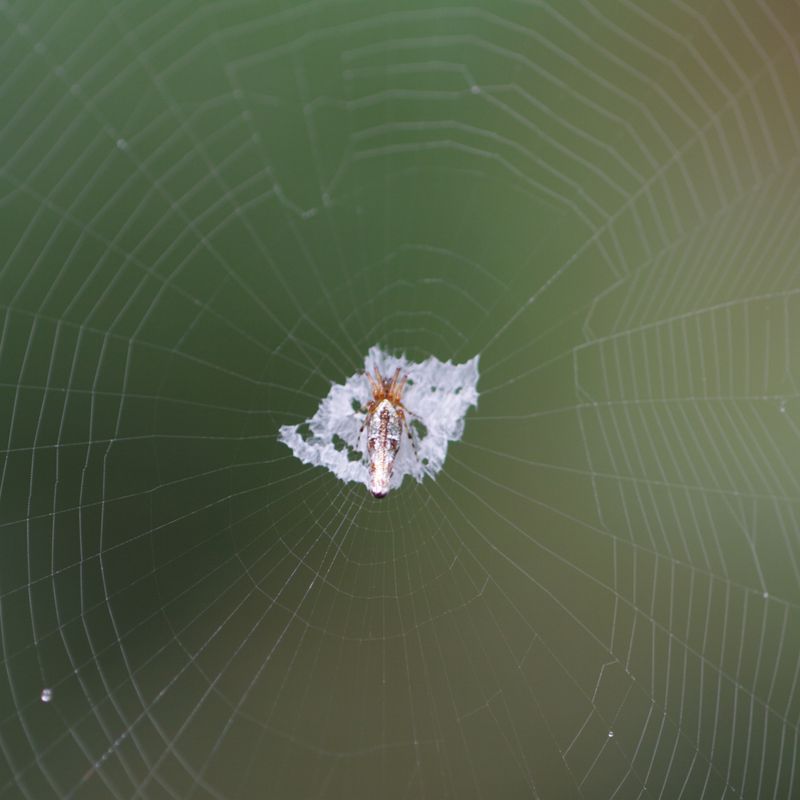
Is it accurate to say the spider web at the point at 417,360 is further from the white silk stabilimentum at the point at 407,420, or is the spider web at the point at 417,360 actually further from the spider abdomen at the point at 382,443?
the spider abdomen at the point at 382,443

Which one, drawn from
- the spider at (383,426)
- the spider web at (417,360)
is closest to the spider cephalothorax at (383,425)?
the spider at (383,426)

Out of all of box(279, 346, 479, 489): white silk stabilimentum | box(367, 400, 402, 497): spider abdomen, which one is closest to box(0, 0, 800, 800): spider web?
box(279, 346, 479, 489): white silk stabilimentum

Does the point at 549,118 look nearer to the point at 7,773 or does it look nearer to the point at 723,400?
the point at 723,400

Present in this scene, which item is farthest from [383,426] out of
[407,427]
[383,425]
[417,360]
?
[417,360]

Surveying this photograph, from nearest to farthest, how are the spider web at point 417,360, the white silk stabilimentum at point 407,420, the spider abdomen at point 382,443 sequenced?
the spider web at point 417,360 < the spider abdomen at point 382,443 < the white silk stabilimentum at point 407,420

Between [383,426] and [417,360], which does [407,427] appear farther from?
[417,360]

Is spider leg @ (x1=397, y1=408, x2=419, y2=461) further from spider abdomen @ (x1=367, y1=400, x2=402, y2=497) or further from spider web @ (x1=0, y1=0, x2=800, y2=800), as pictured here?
spider web @ (x1=0, y1=0, x2=800, y2=800)
